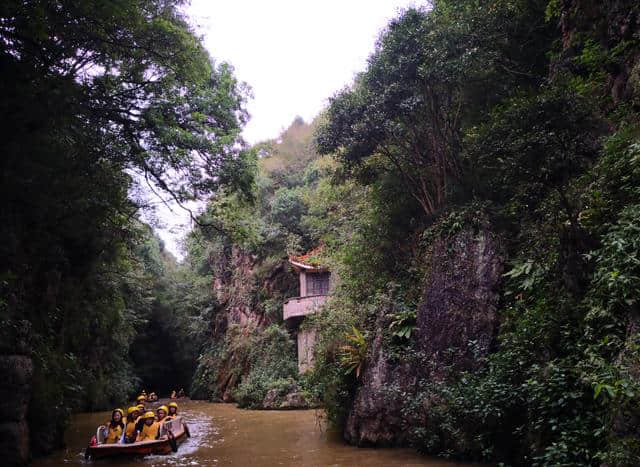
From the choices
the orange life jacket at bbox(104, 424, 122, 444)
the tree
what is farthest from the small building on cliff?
the orange life jacket at bbox(104, 424, 122, 444)

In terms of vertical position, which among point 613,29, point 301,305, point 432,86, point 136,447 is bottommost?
point 136,447

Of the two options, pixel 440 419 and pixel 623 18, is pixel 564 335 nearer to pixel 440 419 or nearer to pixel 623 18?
pixel 440 419

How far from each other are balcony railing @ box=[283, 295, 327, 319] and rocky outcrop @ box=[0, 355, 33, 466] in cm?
1486

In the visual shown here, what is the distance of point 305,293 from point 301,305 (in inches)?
41.3

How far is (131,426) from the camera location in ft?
39.2

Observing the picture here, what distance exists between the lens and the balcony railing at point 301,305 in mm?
24250

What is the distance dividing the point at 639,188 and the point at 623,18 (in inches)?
166

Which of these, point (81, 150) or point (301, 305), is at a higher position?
point (81, 150)

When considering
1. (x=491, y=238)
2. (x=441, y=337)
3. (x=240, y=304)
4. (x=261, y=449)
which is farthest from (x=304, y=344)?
(x=491, y=238)

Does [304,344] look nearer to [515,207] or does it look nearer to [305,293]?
[305,293]

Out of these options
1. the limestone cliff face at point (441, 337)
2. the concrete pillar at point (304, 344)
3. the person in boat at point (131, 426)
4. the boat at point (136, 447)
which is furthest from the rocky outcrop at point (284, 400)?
the limestone cliff face at point (441, 337)

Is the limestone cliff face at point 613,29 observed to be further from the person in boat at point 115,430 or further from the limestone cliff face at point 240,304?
the limestone cliff face at point 240,304

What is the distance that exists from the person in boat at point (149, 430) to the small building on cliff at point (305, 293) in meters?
12.6

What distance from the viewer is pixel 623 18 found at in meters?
9.28
